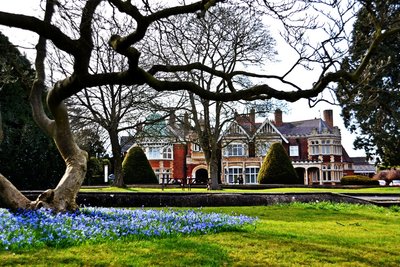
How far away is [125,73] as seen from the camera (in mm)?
7887

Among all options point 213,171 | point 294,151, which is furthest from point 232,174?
point 213,171

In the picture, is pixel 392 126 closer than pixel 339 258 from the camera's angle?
No

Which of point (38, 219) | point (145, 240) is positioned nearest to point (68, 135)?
point (38, 219)

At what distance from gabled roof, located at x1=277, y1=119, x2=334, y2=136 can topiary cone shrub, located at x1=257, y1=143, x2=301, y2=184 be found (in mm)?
25113

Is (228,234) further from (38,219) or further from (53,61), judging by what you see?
(53,61)

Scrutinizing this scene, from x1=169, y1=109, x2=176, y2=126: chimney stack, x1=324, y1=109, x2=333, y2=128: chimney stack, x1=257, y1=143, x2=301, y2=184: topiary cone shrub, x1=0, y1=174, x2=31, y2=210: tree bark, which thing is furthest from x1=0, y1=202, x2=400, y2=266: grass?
x1=324, y1=109, x2=333, y2=128: chimney stack

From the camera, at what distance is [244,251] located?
251 inches

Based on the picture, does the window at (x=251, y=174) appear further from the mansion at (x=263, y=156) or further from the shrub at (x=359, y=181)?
the shrub at (x=359, y=181)

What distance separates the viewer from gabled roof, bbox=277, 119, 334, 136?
65.6 m

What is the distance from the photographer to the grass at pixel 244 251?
18.4ft

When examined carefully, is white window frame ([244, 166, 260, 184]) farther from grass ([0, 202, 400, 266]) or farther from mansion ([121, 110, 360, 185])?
grass ([0, 202, 400, 266])

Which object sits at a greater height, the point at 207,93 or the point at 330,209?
the point at 207,93

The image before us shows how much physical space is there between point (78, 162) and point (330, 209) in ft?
28.1

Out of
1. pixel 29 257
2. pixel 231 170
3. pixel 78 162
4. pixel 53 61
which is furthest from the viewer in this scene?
pixel 231 170
